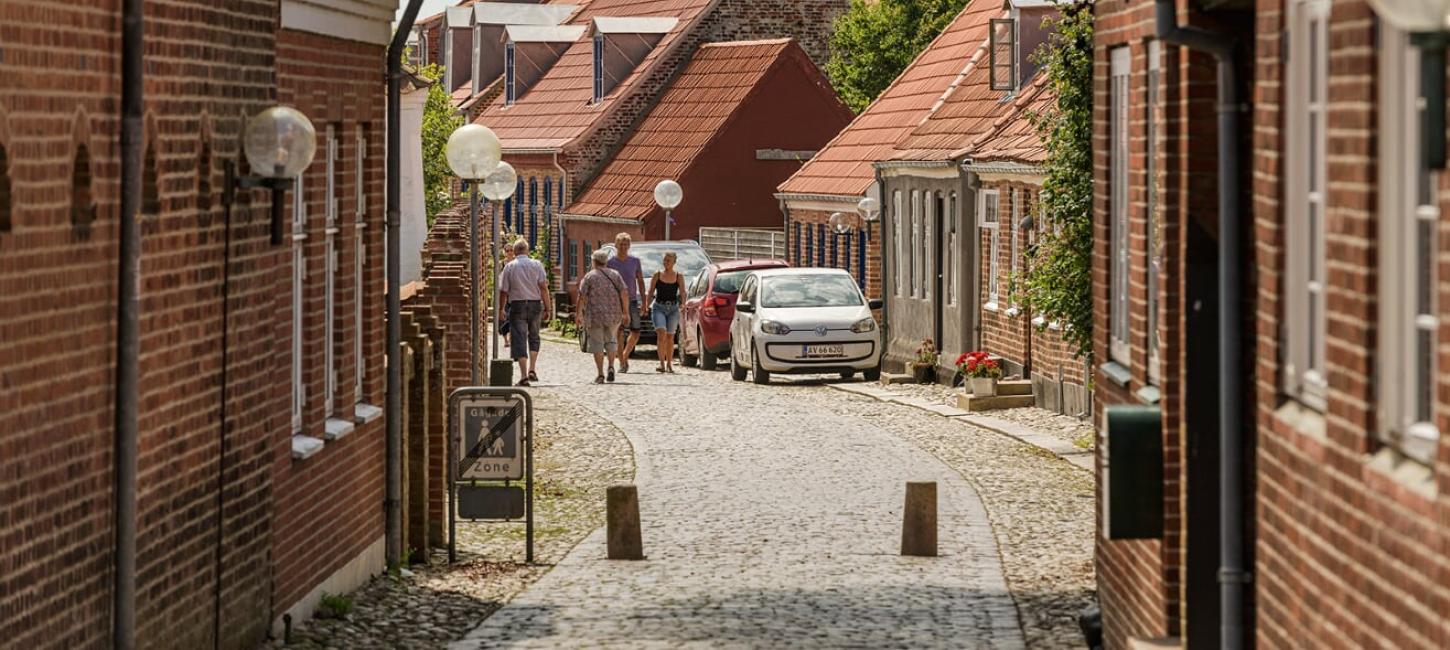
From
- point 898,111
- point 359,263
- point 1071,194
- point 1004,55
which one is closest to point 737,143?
point 898,111

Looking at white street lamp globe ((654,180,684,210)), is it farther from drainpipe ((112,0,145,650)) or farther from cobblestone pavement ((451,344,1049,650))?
drainpipe ((112,0,145,650))

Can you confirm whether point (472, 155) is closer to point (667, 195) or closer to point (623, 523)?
point (623, 523)

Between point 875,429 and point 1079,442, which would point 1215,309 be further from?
point 875,429

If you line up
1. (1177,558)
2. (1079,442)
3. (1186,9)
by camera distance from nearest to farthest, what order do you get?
1. (1186,9)
2. (1177,558)
3. (1079,442)

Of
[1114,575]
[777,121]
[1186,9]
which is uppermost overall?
[777,121]

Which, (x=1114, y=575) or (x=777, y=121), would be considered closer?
(x=1114, y=575)

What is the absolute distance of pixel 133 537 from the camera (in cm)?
917

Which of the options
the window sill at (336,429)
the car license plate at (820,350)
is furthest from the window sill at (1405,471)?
the car license plate at (820,350)

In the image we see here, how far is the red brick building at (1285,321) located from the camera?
6.00 meters

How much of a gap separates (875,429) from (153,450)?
624 inches

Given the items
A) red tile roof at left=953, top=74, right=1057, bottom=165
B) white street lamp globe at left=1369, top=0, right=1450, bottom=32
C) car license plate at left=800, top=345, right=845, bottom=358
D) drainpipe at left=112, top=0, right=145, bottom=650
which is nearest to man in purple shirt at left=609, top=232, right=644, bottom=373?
car license plate at left=800, top=345, right=845, bottom=358

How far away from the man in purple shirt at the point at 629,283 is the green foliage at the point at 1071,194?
11.7 metres

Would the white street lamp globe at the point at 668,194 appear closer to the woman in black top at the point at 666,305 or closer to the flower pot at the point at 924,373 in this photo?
the woman in black top at the point at 666,305

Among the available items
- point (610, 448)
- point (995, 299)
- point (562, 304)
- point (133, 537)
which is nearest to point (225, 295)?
point (133, 537)
